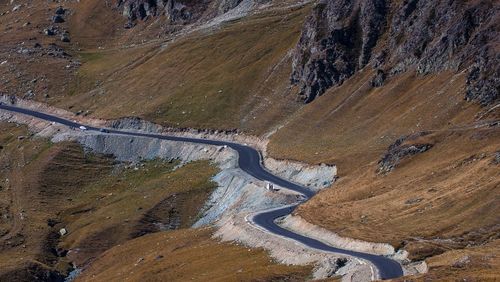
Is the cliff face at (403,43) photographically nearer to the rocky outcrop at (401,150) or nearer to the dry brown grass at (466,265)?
Answer: the rocky outcrop at (401,150)

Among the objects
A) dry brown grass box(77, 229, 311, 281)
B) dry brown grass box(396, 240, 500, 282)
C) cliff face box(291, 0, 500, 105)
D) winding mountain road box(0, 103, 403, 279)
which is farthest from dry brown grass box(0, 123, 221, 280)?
dry brown grass box(396, 240, 500, 282)

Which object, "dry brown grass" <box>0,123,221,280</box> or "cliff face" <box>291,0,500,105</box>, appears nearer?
"dry brown grass" <box>0,123,221,280</box>

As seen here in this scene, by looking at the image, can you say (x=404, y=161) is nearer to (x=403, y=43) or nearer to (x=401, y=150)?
(x=401, y=150)

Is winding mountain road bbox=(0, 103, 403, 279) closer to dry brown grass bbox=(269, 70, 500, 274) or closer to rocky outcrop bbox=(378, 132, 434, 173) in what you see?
dry brown grass bbox=(269, 70, 500, 274)

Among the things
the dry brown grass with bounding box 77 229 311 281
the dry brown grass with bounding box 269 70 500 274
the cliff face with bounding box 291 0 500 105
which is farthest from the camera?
the cliff face with bounding box 291 0 500 105

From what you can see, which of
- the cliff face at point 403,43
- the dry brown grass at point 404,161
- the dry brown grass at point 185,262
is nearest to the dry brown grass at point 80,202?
the dry brown grass at point 185,262

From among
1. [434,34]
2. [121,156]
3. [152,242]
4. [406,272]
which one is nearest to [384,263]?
[406,272]
